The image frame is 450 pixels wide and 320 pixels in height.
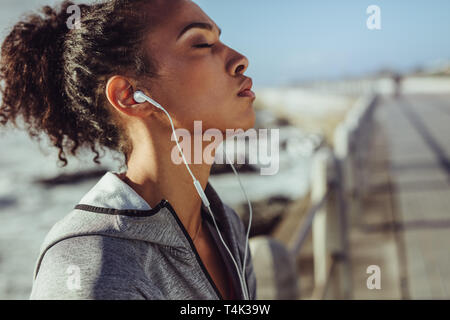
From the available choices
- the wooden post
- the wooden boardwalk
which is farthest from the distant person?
the wooden post

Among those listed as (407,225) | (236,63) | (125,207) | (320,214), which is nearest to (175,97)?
(236,63)

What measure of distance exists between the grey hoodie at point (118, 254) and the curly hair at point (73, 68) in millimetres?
226

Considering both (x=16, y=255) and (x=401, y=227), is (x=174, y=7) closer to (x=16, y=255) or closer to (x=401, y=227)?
(x=401, y=227)

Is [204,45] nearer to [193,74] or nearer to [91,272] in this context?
[193,74]

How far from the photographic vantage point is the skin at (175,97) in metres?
1.14

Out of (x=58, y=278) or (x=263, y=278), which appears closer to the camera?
(x=58, y=278)

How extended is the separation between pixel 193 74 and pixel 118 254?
1.65ft

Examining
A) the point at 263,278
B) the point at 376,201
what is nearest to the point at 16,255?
the point at 376,201

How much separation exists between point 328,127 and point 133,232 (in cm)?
2118

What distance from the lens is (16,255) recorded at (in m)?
13.7

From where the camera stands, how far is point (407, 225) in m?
4.81

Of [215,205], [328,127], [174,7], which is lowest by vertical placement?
[215,205]

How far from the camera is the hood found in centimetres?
94

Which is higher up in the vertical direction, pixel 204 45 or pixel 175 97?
pixel 204 45
